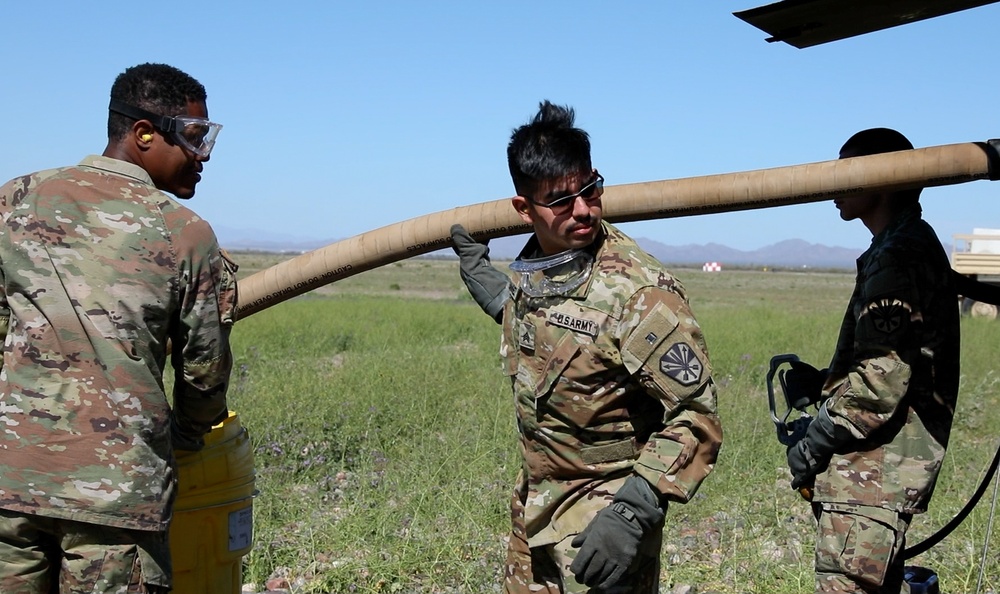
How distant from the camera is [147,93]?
2.32 metres

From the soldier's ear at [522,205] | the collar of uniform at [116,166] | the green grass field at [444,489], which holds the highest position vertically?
the collar of uniform at [116,166]

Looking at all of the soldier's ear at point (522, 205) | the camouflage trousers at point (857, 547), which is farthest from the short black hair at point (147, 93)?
the camouflage trousers at point (857, 547)

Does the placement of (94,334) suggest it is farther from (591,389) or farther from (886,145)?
(886,145)

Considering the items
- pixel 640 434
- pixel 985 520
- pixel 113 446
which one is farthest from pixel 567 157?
pixel 985 520

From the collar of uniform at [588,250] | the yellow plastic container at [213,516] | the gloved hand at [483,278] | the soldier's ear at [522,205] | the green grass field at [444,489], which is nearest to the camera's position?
the collar of uniform at [588,250]

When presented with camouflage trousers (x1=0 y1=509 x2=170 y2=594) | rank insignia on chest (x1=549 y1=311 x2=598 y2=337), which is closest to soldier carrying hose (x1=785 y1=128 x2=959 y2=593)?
rank insignia on chest (x1=549 y1=311 x2=598 y2=337)

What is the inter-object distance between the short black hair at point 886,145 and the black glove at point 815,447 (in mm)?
605

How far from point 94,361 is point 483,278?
44.1 inches

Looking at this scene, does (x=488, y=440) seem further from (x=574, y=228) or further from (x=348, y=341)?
(x=348, y=341)

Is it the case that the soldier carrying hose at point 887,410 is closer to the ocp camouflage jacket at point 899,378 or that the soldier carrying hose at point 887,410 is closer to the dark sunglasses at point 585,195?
the ocp camouflage jacket at point 899,378

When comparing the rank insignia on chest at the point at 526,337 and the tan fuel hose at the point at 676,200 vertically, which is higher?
the tan fuel hose at the point at 676,200

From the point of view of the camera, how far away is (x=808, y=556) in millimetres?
4055

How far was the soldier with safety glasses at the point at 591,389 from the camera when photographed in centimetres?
214

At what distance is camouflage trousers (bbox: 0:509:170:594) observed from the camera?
206 cm
